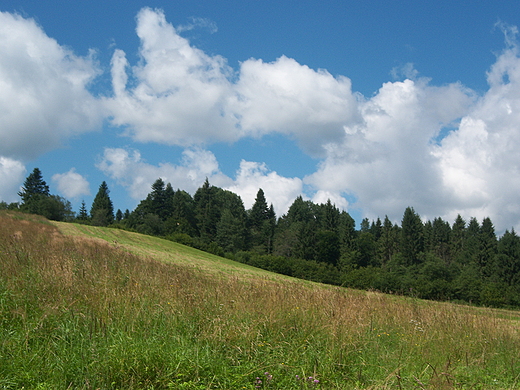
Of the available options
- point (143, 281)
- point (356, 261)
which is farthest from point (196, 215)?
Result: point (143, 281)

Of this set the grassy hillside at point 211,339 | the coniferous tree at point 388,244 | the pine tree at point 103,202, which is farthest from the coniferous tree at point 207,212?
the grassy hillside at point 211,339

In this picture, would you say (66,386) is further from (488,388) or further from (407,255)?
(407,255)

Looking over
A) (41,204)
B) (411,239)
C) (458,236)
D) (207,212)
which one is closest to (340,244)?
(411,239)

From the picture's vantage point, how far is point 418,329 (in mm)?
7012

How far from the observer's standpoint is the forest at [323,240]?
51312 millimetres

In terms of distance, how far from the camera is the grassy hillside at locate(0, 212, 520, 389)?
3.95 metres

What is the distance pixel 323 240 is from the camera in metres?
75.6

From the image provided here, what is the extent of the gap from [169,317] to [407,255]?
3163 inches

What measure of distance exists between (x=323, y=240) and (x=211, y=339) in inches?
2856

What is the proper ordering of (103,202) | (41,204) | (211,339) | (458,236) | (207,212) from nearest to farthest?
(211,339), (41,204), (207,212), (103,202), (458,236)

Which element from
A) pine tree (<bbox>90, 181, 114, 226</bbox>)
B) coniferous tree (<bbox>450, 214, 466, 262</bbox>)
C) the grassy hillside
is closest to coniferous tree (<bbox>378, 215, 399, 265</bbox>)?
coniferous tree (<bbox>450, 214, 466, 262</bbox>)

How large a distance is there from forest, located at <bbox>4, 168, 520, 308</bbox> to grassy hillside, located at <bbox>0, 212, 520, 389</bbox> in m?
35.6

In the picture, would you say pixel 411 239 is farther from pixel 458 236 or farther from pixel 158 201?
pixel 158 201

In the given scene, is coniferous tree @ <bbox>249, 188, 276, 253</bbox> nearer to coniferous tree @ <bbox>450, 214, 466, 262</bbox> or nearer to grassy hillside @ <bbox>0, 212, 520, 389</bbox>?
coniferous tree @ <bbox>450, 214, 466, 262</bbox>
